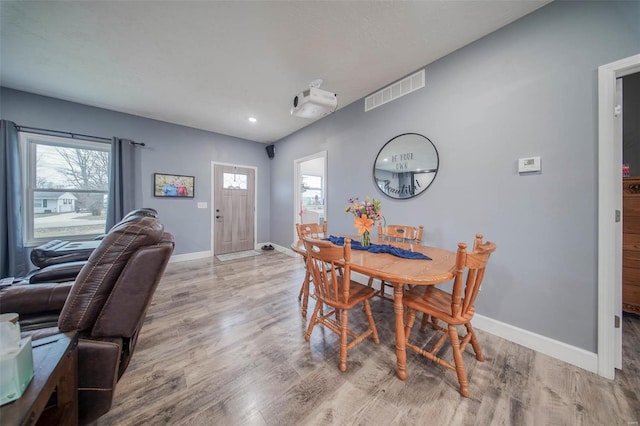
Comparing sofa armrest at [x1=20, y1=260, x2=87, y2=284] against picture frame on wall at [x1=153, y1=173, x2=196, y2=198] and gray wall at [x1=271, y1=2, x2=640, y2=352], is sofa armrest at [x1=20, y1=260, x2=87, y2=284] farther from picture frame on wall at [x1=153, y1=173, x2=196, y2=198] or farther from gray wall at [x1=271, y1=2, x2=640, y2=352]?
gray wall at [x1=271, y1=2, x2=640, y2=352]

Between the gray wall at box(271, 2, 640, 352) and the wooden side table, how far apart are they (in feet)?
8.81

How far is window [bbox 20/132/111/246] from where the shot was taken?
2934 millimetres

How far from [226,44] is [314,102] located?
3.25 feet

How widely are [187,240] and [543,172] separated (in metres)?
5.23

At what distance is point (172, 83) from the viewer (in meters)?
2.64

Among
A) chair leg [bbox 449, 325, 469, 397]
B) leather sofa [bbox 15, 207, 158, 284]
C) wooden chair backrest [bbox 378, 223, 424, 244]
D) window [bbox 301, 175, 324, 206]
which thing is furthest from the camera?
window [bbox 301, 175, 324, 206]

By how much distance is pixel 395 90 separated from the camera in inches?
101

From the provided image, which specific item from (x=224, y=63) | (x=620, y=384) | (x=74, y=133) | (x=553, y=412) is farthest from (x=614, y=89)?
(x=74, y=133)

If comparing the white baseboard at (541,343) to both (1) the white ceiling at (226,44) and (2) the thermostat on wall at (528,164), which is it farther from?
(1) the white ceiling at (226,44)

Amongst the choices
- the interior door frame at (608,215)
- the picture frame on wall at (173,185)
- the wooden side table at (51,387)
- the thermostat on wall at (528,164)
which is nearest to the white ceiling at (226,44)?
the interior door frame at (608,215)

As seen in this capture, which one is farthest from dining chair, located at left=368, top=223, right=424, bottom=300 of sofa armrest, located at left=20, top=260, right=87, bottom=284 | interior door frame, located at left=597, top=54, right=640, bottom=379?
sofa armrest, located at left=20, top=260, right=87, bottom=284

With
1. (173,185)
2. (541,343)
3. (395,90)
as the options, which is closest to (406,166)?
(395,90)

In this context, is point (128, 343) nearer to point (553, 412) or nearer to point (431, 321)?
point (431, 321)

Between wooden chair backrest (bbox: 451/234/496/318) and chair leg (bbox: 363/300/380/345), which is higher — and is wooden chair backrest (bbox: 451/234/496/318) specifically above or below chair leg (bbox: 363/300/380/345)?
above
